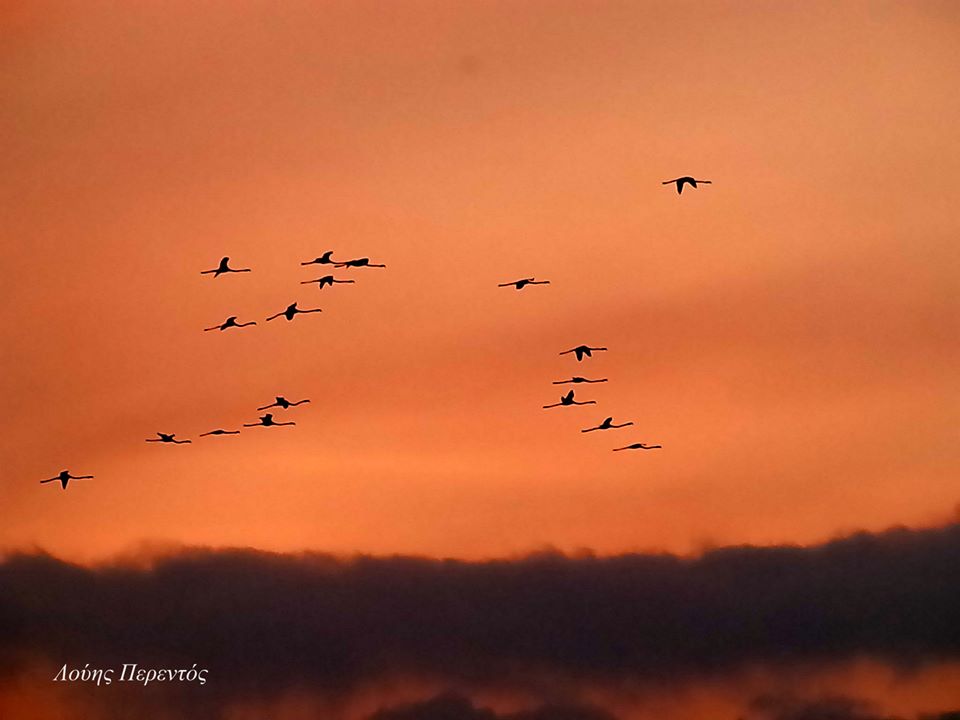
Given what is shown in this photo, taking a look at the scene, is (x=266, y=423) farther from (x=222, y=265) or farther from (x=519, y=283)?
(x=519, y=283)

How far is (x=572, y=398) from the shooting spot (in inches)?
7466

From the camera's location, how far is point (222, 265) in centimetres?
18738

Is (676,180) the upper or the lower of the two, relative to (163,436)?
upper

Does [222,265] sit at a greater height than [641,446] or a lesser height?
greater

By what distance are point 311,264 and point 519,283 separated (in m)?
15.8

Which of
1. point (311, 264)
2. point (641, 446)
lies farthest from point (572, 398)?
point (311, 264)

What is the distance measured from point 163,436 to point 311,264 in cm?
2875

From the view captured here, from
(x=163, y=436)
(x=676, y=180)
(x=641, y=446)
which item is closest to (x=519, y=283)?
(x=676, y=180)

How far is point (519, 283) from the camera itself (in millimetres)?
178625

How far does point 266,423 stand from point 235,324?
33.0 feet

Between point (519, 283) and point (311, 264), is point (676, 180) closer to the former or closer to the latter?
point (519, 283)

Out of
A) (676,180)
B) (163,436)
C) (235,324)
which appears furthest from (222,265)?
(676,180)

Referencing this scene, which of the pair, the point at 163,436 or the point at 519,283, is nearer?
the point at 519,283

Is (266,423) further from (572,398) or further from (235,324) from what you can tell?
(572,398)
